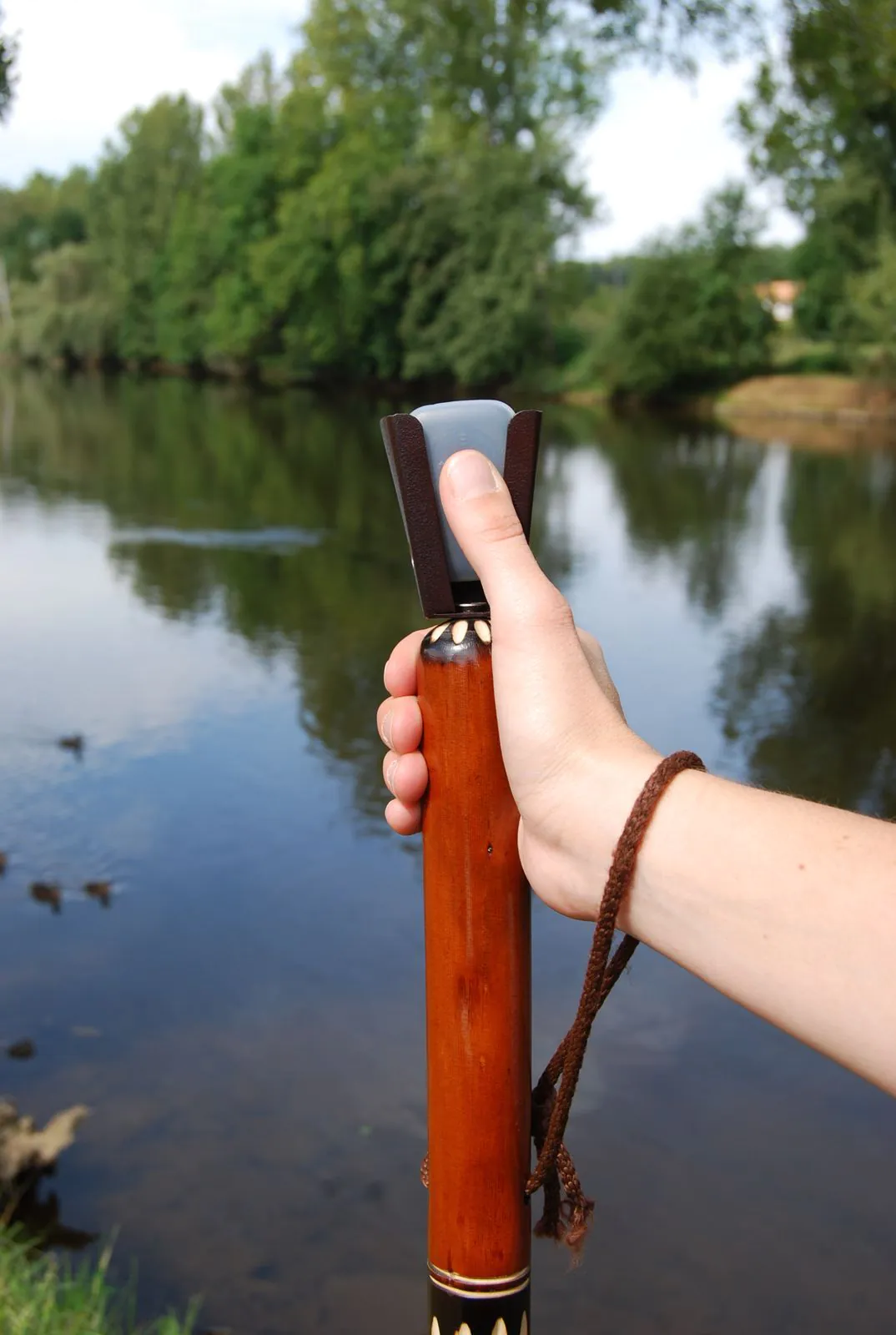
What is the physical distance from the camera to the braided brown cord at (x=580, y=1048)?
133 cm

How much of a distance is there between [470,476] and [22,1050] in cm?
518

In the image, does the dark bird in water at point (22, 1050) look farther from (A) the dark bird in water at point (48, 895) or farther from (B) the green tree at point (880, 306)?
(B) the green tree at point (880, 306)

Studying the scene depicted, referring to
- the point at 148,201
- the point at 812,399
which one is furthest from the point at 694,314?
the point at 148,201

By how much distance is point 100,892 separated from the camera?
23.9ft

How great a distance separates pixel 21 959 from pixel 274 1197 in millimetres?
2234

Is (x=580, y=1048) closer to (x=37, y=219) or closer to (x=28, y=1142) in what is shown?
(x=28, y=1142)

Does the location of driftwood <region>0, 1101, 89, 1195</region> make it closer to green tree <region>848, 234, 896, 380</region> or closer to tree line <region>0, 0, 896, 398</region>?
tree line <region>0, 0, 896, 398</region>

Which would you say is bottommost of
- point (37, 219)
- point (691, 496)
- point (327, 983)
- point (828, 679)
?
point (691, 496)

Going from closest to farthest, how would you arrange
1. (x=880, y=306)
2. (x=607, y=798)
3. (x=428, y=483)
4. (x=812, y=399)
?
(x=607, y=798) < (x=428, y=483) < (x=880, y=306) < (x=812, y=399)

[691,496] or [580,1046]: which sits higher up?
[580,1046]

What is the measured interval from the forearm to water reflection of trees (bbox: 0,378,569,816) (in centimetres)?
737

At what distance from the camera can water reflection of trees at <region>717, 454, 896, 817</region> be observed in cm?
979

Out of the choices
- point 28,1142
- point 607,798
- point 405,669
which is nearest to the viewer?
Result: point 607,798

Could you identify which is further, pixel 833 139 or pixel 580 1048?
pixel 833 139
